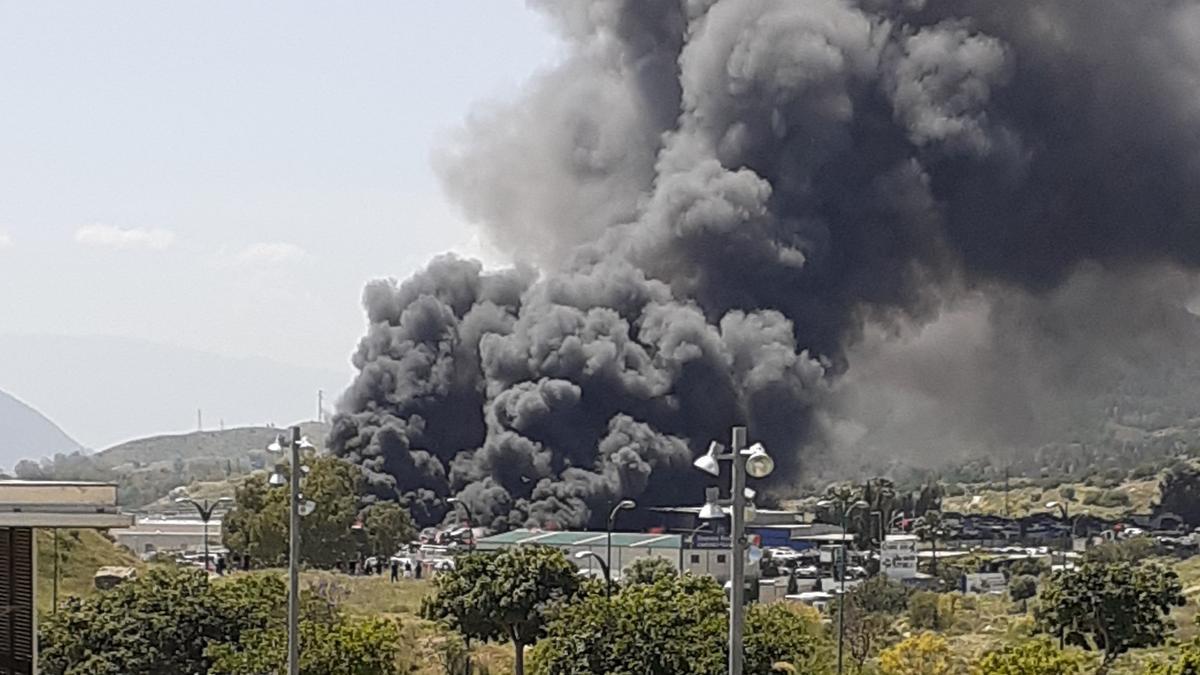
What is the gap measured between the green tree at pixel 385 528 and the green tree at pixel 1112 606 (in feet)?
109

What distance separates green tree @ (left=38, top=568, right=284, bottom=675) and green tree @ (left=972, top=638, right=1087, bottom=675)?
1441 cm

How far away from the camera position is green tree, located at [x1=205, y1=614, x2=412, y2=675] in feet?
103

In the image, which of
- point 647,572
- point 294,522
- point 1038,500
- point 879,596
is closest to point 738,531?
point 294,522

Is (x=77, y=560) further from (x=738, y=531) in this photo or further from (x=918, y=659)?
(x=738, y=531)

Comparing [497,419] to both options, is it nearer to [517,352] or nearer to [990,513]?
[517,352]

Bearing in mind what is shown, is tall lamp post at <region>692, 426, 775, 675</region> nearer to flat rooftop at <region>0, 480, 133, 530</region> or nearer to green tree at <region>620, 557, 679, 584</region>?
flat rooftop at <region>0, 480, 133, 530</region>

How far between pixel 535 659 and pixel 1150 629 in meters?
14.7

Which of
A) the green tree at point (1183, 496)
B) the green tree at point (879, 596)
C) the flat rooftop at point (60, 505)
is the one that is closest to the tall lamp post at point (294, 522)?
the flat rooftop at point (60, 505)

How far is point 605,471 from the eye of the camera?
79.4m

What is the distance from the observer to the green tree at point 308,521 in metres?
59.4

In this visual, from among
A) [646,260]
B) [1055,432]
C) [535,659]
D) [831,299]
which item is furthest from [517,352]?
[535,659]

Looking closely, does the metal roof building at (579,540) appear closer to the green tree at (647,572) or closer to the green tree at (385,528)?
the green tree at (385,528)

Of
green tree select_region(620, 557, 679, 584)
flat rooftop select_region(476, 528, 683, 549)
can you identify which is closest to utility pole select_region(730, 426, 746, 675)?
green tree select_region(620, 557, 679, 584)

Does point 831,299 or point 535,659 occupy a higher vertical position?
point 831,299
